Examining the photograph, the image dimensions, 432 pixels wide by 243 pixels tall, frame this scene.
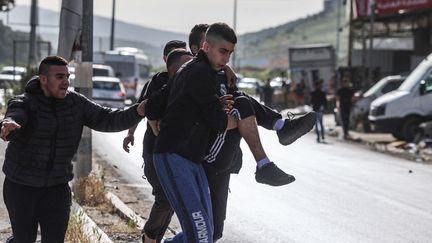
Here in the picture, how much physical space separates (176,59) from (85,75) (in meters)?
4.58

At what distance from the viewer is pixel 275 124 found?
5.50 metres

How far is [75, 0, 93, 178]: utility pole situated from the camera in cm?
1024

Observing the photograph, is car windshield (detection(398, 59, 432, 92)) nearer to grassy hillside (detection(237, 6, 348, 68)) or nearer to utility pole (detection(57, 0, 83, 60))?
utility pole (detection(57, 0, 83, 60))

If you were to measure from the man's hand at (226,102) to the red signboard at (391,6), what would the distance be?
28.5 metres

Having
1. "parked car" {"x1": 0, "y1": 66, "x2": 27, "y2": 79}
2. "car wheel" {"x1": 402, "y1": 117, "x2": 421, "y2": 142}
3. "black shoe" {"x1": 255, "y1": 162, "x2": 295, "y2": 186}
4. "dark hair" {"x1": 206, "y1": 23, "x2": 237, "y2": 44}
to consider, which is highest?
"parked car" {"x1": 0, "y1": 66, "x2": 27, "y2": 79}

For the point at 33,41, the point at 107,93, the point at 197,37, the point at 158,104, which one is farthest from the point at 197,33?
the point at 107,93


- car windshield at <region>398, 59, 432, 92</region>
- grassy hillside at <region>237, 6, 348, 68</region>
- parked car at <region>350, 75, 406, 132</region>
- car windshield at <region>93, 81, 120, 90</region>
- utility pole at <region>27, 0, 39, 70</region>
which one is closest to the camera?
car windshield at <region>398, 59, 432, 92</region>

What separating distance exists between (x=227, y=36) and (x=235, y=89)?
68cm

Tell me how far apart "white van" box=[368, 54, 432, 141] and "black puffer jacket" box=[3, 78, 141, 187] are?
675 inches

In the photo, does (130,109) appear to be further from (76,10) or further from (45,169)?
(76,10)

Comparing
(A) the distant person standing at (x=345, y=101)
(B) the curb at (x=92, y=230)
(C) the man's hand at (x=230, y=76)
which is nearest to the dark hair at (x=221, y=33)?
(C) the man's hand at (x=230, y=76)

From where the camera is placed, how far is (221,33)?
4883 mm

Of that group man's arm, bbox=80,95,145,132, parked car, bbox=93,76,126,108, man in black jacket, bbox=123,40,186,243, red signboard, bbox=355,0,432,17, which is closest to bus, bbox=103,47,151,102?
parked car, bbox=93,76,126,108

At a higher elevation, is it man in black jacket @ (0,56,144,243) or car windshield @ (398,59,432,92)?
car windshield @ (398,59,432,92)
